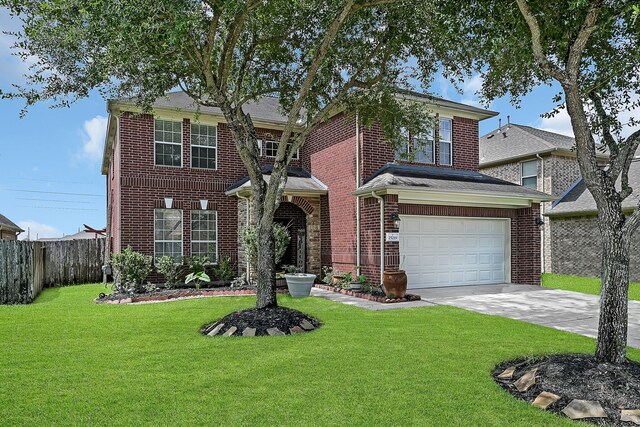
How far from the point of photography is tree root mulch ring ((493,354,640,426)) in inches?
165

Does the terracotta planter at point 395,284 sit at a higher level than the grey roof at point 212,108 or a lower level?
lower

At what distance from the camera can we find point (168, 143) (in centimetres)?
1416

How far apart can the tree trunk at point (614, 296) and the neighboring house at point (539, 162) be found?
45.5 ft

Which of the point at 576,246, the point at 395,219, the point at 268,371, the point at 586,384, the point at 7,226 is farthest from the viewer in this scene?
the point at 7,226

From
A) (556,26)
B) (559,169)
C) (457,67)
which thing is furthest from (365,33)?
(559,169)

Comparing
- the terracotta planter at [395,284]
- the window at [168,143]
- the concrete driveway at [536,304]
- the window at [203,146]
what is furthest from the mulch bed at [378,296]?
the window at [168,143]

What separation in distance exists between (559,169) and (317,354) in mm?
16391

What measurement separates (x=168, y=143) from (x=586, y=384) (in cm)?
1295

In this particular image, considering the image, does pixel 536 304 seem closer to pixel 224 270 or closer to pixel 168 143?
pixel 224 270

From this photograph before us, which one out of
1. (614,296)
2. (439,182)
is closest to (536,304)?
(439,182)

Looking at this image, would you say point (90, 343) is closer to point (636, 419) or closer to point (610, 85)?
point (636, 419)

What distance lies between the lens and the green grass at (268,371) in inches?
159

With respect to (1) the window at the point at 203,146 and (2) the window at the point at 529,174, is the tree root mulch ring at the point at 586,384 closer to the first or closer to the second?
(1) the window at the point at 203,146

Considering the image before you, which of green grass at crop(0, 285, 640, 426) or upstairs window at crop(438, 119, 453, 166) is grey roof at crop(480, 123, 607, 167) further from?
green grass at crop(0, 285, 640, 426)
